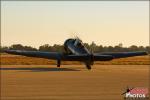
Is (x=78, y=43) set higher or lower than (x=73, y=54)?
higher

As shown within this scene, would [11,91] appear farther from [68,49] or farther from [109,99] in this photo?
[68,49]

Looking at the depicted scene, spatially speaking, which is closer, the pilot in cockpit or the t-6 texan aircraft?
the t-6 texan aircraft

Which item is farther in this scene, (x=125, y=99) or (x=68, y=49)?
(x=68, y=49)

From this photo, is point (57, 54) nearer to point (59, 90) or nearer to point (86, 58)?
point (86, 58)

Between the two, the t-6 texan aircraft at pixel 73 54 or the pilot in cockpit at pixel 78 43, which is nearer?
the t-6 texan aircraft at pixel 73 54

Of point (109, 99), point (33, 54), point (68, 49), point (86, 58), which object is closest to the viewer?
point (109, 99)

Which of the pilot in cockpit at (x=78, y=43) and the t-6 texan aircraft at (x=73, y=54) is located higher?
the pilot in cockpit at (x=78, y=43)

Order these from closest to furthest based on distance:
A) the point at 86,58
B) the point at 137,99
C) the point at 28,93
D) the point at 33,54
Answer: the point at 137,99
the point at 28,93
the point at 86,58
the point at 33,54

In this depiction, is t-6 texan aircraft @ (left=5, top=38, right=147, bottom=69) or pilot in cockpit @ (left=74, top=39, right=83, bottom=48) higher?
pilot in cockpit @ (left=74, top=39, right=83, bottom=48)

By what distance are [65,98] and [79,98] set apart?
515 millimetres

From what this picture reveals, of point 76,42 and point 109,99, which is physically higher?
point 76,42

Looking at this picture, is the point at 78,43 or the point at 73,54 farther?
the point at 73,54

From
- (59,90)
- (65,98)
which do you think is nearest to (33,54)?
(59,90)

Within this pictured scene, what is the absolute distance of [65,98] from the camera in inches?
596
